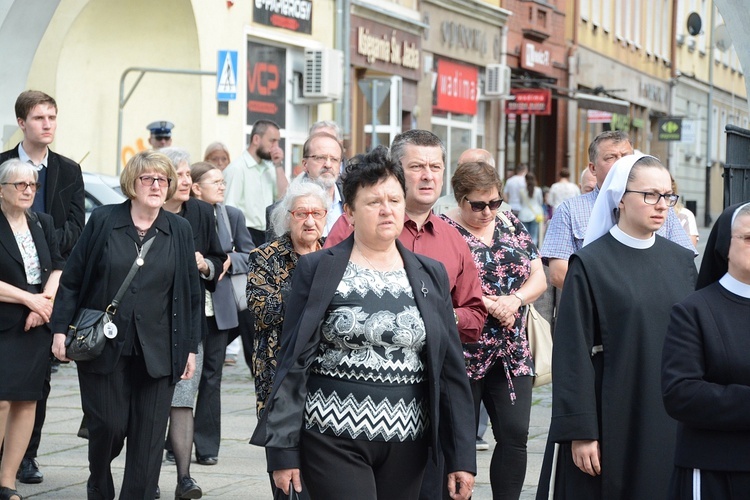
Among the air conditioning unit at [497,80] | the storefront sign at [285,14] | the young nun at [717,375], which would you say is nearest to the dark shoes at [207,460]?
the young nun at [717,375]

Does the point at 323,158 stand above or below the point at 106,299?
above

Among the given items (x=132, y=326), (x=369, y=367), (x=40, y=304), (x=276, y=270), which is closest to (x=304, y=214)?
(x=276, y=270)

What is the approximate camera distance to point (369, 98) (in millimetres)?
19703

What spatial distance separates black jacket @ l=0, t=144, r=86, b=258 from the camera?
9.31 m

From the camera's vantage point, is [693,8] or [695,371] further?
[693,8]

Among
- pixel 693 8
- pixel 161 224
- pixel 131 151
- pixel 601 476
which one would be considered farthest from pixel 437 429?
pixel 693 8

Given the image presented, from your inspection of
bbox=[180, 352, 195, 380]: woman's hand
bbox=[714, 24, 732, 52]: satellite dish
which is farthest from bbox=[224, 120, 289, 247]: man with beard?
bbox=[714, 24, 732, 52]: satellite dish

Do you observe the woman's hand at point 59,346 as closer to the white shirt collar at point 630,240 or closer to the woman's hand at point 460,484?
the woman's hand at point 460,484

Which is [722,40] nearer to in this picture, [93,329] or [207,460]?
[207,460]

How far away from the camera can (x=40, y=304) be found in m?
8.46

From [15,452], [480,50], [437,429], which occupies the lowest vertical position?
[15,452]

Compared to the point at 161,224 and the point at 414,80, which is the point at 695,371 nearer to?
the point at 161,224

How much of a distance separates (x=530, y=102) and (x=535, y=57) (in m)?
2.80

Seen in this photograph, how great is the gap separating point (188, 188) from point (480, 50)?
26.6 m
